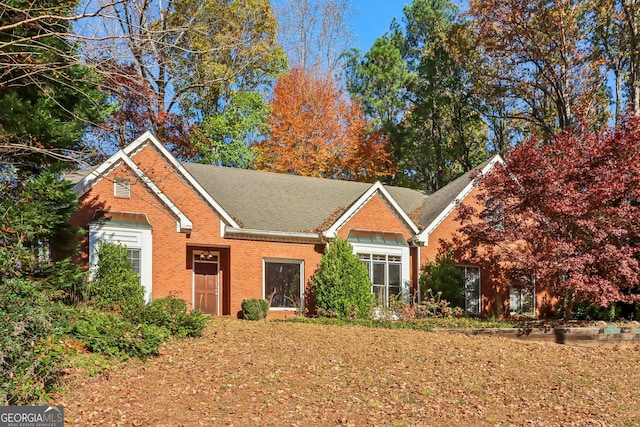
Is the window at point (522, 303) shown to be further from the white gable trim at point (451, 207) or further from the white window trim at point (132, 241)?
the white window trim at point (132, 241)

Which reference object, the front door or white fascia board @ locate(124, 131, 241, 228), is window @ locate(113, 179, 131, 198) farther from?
the front door

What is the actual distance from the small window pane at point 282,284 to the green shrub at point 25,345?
39.3ft

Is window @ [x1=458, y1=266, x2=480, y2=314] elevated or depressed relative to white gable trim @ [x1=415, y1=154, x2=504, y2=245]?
depressed

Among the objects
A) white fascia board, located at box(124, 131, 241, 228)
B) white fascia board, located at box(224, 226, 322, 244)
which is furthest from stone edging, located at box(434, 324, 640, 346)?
white fascia board, located at box(124, 131, 241, 228)

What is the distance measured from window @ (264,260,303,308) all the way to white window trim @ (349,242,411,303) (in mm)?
2314

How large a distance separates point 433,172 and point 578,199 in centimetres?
2501

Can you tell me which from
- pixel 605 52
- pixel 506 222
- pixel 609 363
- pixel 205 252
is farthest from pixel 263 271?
pixel 605 52

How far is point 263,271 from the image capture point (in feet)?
69.5

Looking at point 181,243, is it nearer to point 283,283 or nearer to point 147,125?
point 283,283

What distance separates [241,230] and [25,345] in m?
11.7

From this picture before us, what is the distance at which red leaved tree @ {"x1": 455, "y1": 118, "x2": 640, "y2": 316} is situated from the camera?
17.5 m

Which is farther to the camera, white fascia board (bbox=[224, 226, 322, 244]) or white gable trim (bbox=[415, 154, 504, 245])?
white gable trim (bbox=[415, 154, 504, 245])

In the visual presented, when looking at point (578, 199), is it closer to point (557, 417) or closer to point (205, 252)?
point (557, 417)

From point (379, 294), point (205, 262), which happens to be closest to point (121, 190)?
point (205, 262)
